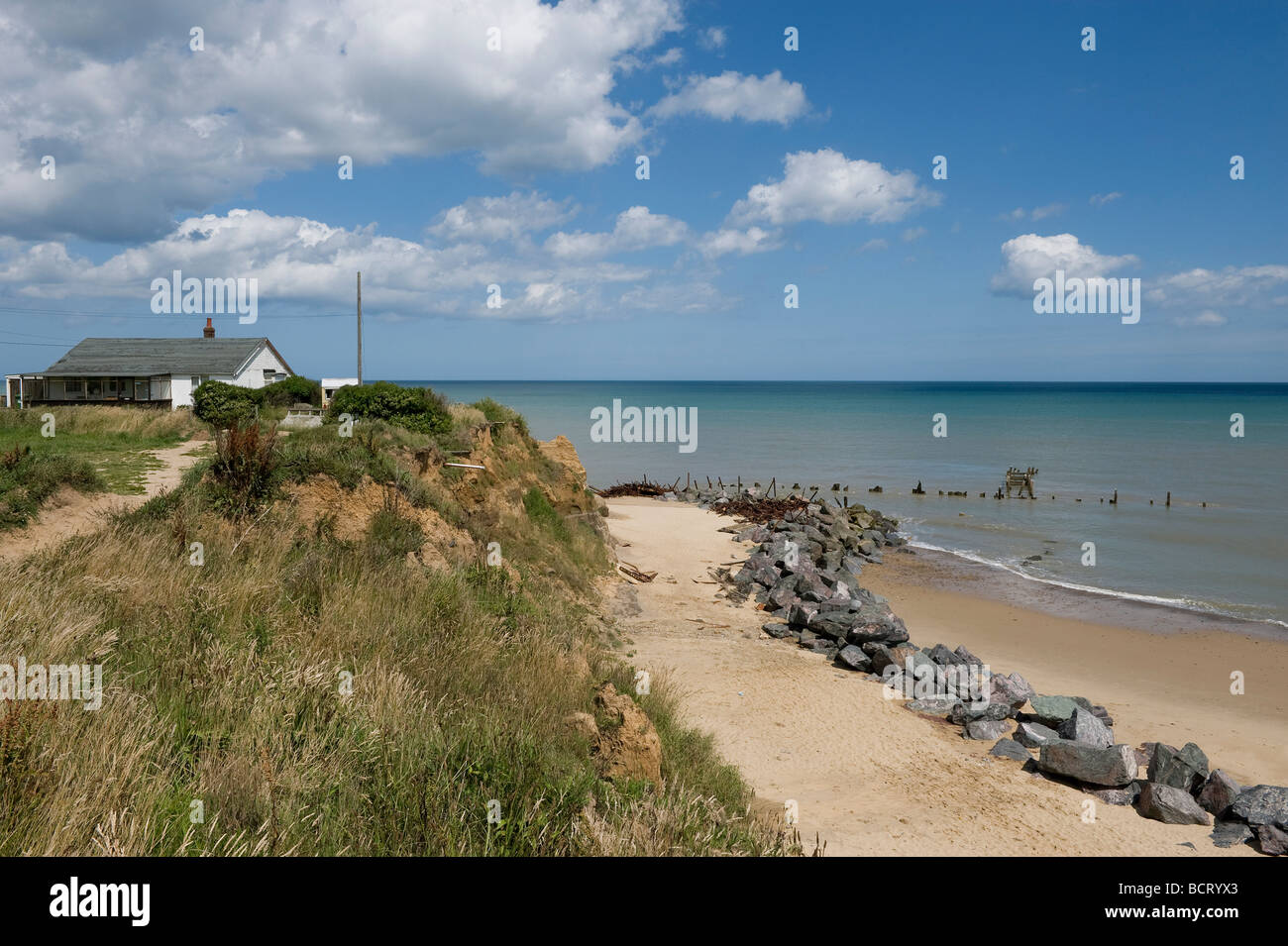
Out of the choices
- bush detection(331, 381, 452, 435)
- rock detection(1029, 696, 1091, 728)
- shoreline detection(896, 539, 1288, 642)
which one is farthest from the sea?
rock detection(1029, 696, 1091, 728)

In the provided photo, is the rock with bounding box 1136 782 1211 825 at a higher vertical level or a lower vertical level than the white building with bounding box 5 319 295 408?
lower

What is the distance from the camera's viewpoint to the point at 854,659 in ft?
48.1

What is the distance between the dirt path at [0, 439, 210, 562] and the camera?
1021 centimetres

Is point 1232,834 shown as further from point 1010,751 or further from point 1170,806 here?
point 1010,751

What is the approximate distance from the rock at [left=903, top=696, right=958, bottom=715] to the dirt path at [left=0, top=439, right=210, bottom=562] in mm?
12062

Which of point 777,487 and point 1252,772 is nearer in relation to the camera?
point 1252,772

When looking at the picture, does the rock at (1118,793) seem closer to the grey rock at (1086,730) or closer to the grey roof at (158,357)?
the grey rock at (1086,730)

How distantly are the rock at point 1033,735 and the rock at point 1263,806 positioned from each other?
223cm

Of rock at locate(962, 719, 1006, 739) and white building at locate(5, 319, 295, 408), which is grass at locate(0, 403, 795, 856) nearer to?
rock at locate(962, 719, 1006, 739)

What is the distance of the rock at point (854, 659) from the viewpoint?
14.6 metres

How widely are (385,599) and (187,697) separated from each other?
322 cm

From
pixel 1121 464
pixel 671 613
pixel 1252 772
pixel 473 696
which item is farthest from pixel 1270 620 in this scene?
pixel 1121 464
